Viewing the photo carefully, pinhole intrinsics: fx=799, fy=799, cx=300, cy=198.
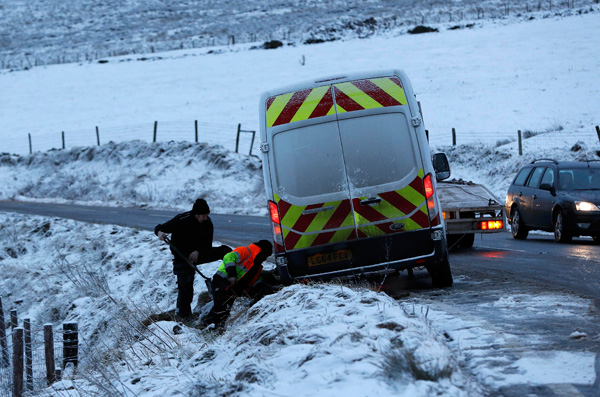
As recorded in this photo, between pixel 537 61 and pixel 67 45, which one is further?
pixel 67 45

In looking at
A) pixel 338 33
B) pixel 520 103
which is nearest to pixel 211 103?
pixel 520 103

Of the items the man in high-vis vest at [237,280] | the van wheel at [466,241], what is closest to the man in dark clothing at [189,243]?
the man in high-vis vest at [237,280]

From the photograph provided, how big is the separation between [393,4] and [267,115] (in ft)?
260

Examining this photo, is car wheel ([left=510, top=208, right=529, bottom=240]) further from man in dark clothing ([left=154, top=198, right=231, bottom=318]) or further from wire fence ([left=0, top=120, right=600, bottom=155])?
wire fence ([left=0, top=120, right=600, bottom=155])

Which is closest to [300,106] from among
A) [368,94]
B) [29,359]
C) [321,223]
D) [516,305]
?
[368,94]

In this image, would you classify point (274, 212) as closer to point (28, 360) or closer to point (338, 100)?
point (338, 100)

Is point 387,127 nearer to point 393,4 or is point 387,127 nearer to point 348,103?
point 348,103

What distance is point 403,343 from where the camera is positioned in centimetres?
516

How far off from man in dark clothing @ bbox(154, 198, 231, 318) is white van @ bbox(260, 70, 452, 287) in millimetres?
1232

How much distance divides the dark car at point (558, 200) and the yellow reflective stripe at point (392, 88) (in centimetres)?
692

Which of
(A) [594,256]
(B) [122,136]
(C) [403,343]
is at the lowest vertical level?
(B) [122,136]

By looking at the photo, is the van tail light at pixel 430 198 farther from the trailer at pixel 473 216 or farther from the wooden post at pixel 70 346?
the trailer at pixel 473 216

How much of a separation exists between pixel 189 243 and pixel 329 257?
74.0 inches

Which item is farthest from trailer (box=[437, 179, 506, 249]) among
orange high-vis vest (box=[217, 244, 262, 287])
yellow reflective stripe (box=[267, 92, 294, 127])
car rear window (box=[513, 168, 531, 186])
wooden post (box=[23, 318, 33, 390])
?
wooden post (box=[23, 318, 33, 390])
